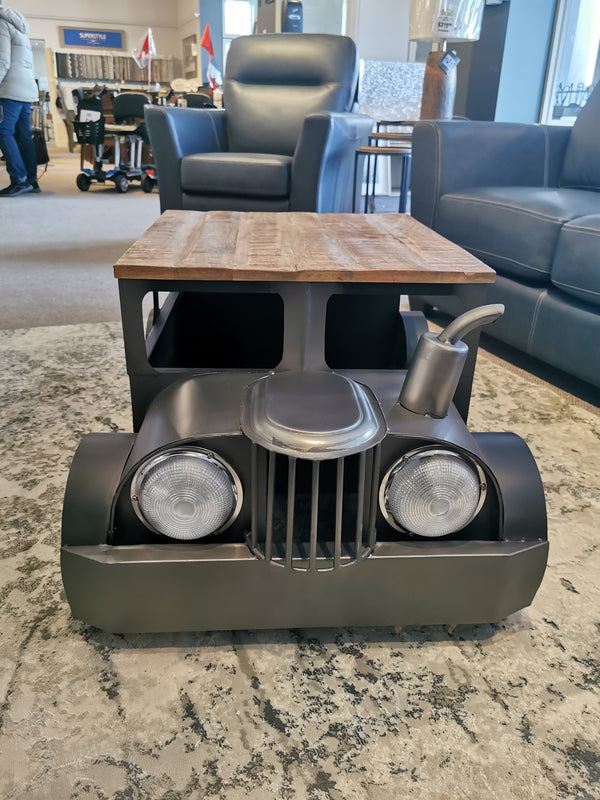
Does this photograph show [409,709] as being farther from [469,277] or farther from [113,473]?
[469,277]

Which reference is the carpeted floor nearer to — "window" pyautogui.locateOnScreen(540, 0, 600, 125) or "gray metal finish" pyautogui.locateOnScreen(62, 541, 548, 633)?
"gray metal finish" pyautogui.locateOnScreen(62, 541, 548, 633)

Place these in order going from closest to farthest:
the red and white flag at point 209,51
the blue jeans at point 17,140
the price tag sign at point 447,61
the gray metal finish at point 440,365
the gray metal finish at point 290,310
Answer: the gray metal finish at point 440,365 → the gray metal finish at point 290,310 → the price tag sign at point 447,61 → the blue jeans at point 17,140 → the red and white flag at point 209,51

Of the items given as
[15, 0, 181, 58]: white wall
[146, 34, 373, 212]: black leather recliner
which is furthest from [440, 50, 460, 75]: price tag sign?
[15, 0, 181, 58]: white wall

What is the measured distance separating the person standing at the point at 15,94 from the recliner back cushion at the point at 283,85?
2.21 m

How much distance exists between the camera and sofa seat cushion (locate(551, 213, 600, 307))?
1.32 meters

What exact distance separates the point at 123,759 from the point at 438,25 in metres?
2.92

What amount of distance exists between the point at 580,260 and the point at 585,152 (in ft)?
2.49

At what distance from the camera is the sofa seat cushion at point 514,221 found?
1.47 meters

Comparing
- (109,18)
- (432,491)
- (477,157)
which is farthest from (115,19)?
(432,491)

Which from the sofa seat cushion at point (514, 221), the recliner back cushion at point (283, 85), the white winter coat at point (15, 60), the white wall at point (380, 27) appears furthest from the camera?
the white wall at point (380, 27)

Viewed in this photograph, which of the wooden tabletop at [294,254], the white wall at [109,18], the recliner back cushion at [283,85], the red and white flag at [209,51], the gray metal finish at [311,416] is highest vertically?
the white wall at [109,18]

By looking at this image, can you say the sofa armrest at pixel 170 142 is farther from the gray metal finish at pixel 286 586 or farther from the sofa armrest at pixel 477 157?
the gray metal finish at pixel 286 586

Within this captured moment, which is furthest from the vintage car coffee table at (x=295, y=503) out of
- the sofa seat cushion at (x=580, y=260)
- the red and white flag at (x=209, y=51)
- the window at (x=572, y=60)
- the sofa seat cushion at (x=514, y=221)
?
the red and white flag at (x=209, y=51)

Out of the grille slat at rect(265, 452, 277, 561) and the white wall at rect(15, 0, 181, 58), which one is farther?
the white wall at rect(15, 0, 181, 58)
